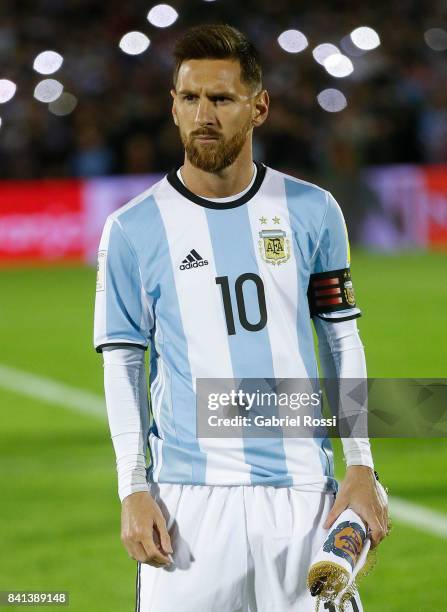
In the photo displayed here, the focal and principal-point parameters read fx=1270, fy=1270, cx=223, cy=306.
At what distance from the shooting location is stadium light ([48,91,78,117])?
61.4 ft

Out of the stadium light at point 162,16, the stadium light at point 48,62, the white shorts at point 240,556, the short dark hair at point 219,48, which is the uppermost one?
the stadium light at point 162,16

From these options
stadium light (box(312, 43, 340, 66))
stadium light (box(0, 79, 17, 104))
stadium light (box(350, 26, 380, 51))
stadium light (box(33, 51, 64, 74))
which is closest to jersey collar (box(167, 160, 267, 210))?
stadium light (box(0, 79, 17, 104))

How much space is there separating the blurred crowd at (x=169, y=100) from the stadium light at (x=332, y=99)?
0.11m

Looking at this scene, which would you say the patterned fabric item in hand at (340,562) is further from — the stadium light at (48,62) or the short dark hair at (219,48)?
the stadium light at (48,62)

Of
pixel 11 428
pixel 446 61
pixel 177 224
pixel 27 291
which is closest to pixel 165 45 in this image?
pixel 446 61

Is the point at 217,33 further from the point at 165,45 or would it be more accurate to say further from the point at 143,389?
the point at 165,45

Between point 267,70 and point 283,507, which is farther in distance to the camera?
point 267,70

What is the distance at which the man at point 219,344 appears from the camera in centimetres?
290

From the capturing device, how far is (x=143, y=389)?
3.01 metres

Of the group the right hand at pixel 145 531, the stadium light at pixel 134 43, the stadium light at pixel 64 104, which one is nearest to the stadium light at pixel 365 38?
the stadium light at pixel 134 43

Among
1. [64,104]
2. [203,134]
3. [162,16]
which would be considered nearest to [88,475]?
[203,134]

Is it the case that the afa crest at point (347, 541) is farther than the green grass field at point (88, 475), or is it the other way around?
the green grass field at point (88, 475)

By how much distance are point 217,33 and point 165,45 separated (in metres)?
17.4

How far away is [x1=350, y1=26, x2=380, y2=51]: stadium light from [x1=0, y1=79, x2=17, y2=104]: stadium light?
553cm
